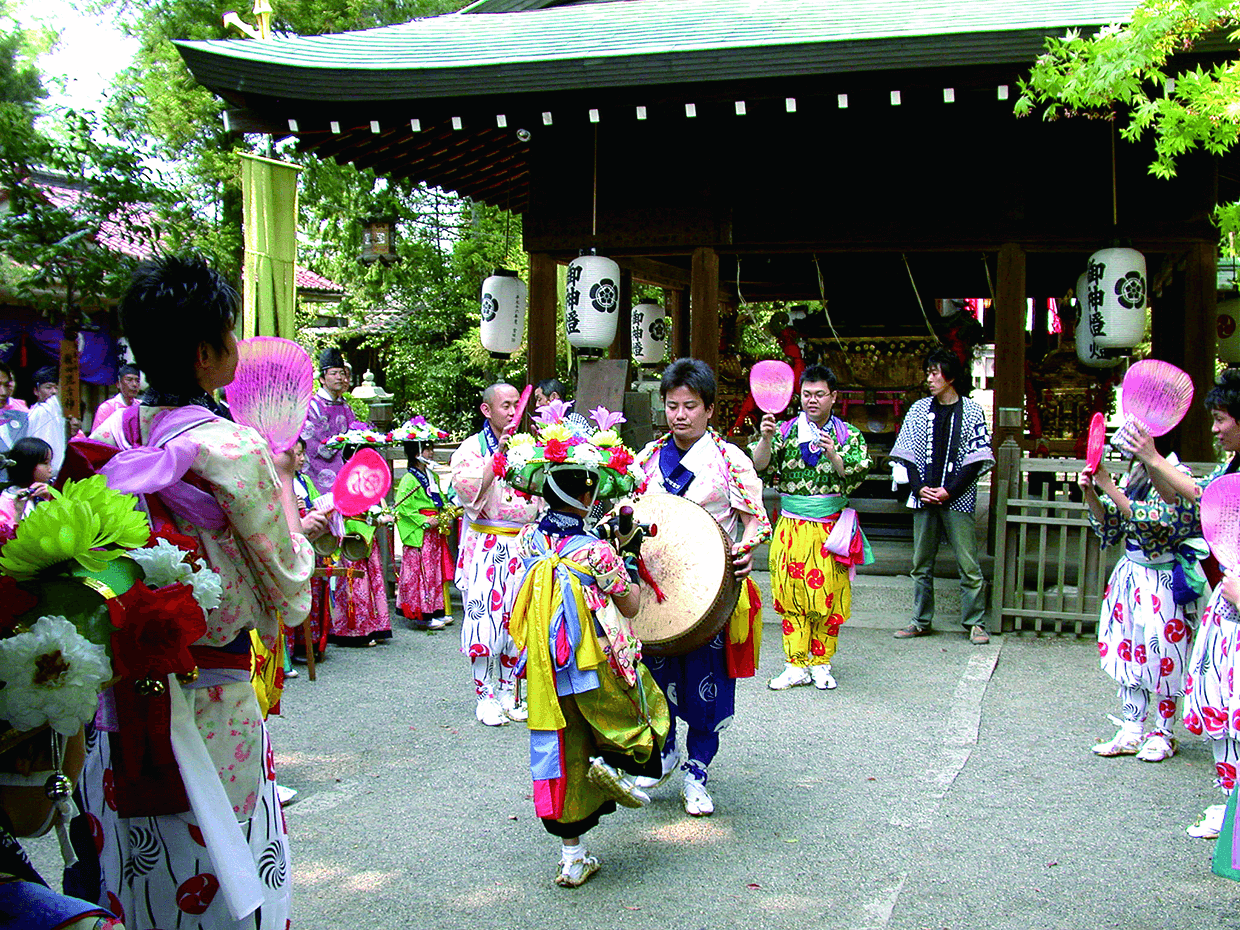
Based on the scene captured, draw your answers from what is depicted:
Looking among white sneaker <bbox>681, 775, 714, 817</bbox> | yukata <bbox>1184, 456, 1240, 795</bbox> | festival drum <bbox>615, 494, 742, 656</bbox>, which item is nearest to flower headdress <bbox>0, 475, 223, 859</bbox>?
festival drum <bbox>615, 494, 742, 656</bbox>

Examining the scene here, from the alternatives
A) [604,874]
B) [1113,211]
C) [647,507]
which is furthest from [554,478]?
[1113,211]

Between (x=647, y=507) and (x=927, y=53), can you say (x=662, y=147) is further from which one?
(x=647, y=507)

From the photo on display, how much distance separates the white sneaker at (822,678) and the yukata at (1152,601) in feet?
5.26

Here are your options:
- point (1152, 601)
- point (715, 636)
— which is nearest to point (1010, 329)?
point (1152, 601)

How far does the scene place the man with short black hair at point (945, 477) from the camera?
6.89 metres

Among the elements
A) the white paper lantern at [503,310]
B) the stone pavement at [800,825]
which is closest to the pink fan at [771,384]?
the stone pavement at [800,825]

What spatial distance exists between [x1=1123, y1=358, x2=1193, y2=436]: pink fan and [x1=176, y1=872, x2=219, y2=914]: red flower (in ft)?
11.1

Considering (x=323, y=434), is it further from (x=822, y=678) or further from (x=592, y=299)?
(x=822, y=678)

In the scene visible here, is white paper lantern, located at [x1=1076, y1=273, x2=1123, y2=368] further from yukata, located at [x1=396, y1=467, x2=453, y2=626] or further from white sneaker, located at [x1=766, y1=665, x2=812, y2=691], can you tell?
yukata, located at [x1=396, y1=467, x2=453, y2=626]

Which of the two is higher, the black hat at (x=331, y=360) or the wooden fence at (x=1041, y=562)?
the black hat at (x=331, y=360)

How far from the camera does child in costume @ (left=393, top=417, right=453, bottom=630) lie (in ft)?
24.3

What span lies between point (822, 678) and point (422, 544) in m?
3.05

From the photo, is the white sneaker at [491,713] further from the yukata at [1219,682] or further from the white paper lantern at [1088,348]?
the white paper lantern at [1088,348]

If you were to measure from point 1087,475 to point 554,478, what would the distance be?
2.20 m
